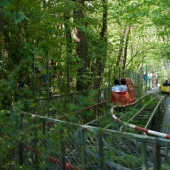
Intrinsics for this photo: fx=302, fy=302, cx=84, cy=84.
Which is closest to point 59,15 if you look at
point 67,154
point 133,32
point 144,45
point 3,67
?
point 3,67

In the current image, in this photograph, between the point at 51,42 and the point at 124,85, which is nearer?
the point at 51,42

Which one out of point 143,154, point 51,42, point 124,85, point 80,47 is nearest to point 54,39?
point 51,42

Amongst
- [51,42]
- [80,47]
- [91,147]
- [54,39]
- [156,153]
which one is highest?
[80,47]

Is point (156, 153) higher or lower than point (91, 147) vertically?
higher

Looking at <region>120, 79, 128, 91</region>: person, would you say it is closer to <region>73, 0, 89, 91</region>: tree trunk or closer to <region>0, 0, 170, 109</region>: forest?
<region>0, 0, 170, 109</region>: forest

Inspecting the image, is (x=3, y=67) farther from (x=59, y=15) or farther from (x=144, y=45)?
(x=144, y=45)

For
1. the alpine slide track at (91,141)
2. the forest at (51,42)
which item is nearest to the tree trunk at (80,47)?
the forest at (51,42)

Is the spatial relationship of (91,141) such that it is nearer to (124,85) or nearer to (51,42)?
(51,42)

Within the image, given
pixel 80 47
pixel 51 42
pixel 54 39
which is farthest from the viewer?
pixel 80 47

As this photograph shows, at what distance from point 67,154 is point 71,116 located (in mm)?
1602

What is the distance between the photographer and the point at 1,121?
2496mm

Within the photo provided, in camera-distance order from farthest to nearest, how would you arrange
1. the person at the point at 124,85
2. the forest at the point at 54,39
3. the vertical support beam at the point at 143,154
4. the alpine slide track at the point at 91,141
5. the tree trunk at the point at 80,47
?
1. the person at the point at 124,85
2. the tree trunk at the point at 80,47
3. the forest at the point at 54,39
4. the vertical support beam at the point at 143,154
5. the alpine slide track at the point at 91,141

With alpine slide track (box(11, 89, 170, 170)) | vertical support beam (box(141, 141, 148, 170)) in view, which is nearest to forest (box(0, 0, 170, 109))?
alpine slide track (box(11, 89, 170, 170))

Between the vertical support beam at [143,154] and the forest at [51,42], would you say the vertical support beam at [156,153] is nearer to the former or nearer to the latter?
the vertical support beam at [143,154]
